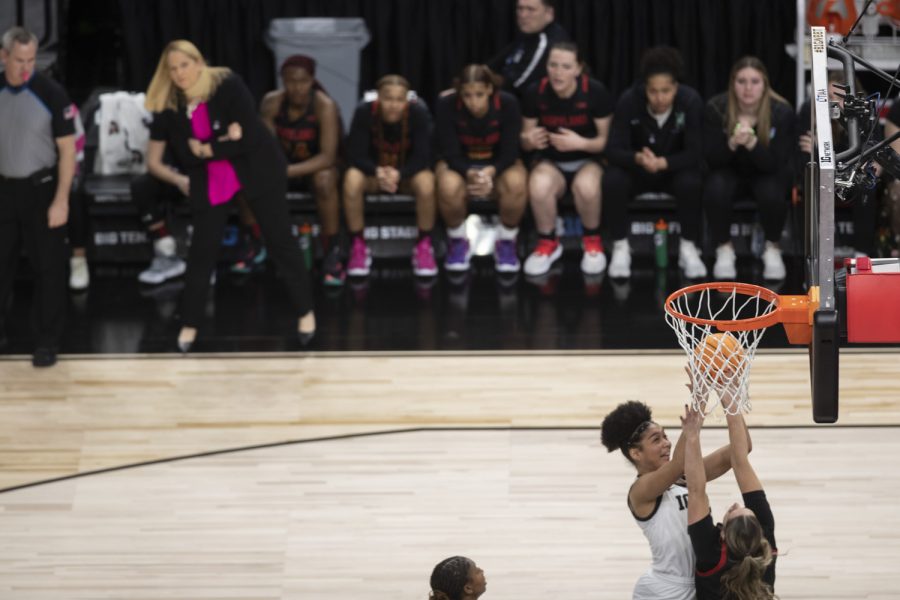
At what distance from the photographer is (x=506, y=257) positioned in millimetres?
9234

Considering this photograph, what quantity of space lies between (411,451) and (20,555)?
1.68 meters

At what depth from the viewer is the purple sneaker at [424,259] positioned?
362 inches

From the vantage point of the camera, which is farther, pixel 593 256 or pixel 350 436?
pixel 593 256

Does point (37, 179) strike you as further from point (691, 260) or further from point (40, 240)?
point (691, 260)

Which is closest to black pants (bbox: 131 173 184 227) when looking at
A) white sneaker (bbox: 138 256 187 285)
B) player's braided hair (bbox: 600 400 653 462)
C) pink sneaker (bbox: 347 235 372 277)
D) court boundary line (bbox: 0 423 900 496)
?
white sneaker (bbox: 138 256 187 285)

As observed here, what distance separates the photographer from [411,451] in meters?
6.71

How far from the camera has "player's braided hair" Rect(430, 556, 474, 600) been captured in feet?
14.2

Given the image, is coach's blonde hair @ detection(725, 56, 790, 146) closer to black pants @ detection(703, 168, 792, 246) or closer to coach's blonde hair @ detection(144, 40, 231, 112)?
black pants @ detection(703, 168, 792, 246)

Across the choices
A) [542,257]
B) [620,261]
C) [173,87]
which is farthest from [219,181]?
[620,261]

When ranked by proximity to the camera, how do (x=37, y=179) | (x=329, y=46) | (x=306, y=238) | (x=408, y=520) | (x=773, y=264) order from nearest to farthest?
(x=408, y=520)
(x=37, y=179)
(x=773, y=264)
(x=306, y=238)
(x=329, y=46)

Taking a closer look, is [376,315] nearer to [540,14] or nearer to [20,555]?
[540,14]

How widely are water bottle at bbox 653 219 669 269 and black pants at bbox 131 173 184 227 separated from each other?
9.32 ft

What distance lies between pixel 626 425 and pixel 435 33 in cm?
630

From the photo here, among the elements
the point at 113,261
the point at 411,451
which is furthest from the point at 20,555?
the point at 113,261
